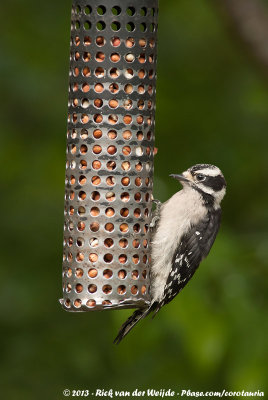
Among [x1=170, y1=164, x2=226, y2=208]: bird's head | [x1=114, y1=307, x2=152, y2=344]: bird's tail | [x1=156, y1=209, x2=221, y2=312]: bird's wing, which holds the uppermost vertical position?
[x1=170, y1=164, x2=226, y2=208]: bird's head

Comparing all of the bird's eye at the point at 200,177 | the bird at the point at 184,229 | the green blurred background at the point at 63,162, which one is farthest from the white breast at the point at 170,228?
the green blurred background at the point at 63,162

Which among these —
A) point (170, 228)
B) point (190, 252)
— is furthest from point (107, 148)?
point (190, 252)

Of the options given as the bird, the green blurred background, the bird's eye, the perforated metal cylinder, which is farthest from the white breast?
the green blurred background

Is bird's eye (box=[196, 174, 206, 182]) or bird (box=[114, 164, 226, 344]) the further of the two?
bird's eye (box=[196, 174, 206, 182])

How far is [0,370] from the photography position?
848 centimetres

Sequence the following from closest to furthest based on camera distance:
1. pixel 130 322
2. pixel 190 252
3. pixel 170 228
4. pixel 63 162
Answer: pixel 130 322, pixel 170 228, pixel 190 252, pixel 63 162

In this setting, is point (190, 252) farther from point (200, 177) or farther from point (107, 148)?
point (107, 148)

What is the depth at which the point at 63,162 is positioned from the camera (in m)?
8.32

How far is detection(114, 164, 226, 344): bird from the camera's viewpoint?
555 cm

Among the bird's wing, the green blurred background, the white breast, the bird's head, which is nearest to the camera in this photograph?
the white breast

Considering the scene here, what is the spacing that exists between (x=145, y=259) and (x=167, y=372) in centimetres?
287

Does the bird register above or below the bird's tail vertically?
above

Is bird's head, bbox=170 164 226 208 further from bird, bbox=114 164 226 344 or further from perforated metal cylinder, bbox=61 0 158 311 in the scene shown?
perforated metal cylinder, bbox=61 0 158 311

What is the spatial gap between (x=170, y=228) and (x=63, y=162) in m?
2.84
